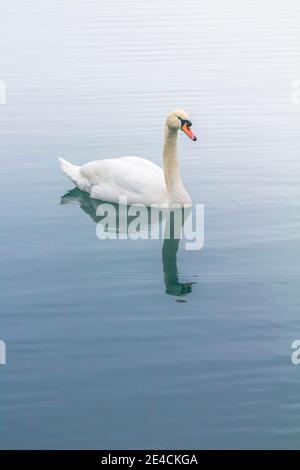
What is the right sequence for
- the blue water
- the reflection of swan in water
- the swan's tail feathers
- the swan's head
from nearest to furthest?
the blue water < the reflection of swan in water < the swan's head < the swan's tail feathers

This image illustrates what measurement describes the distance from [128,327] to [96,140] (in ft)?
29.7

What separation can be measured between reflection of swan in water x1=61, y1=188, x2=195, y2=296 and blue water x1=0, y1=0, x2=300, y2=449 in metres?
0.04

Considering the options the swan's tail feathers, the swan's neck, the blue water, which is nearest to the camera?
the blue water

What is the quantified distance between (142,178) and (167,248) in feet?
7.08

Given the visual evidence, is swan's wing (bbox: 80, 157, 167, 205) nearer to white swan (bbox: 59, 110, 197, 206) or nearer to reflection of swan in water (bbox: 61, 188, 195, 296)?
white swan (bbox: 59, 110, 197, 206)

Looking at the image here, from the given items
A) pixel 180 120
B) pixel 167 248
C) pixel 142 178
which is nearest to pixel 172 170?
pixel 142 178

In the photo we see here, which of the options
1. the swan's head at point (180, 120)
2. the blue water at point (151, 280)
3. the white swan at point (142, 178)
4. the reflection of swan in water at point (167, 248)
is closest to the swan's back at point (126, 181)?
the white swan at point (142, 178)

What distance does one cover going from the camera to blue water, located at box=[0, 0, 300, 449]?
9125 mm

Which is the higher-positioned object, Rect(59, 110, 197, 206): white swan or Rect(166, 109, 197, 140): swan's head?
Rect(166, 109, 197, 140): swan's head

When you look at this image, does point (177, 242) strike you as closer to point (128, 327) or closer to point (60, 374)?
point (128, 327)

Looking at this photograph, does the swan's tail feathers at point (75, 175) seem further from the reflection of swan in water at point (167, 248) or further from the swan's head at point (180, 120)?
the swan's head at point (180, 120)

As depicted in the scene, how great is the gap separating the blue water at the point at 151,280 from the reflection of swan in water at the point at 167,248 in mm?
39

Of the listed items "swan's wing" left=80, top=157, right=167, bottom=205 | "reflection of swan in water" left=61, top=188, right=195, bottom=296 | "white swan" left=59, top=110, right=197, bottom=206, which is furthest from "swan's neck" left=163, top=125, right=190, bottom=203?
"reflection of swan in water" left=61, top=188, right=195, bottom=296

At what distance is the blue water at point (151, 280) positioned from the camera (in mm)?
9125
